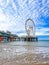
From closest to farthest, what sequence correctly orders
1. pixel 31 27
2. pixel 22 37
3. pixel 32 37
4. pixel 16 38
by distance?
pixel 31 27
pixel 32 37
pixel 22 37
pixel 16 38

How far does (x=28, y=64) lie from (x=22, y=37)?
210 feet

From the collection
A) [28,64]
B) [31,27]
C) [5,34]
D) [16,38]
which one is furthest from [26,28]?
[28,64]

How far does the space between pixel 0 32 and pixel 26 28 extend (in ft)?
33.9

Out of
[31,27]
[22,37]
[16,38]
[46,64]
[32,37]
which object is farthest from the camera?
[16,38]

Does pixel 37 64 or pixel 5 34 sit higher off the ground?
pixel 5 34

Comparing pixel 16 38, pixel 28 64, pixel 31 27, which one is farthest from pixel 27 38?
pixel 28 64

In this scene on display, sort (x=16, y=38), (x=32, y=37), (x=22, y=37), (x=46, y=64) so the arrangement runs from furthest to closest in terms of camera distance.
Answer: (x=16, y=38) < (x=22, y=37) < (x=32, y=37) < (x=46, y=64)

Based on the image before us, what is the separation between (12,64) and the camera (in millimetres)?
3906

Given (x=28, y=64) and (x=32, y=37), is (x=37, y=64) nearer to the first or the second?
(x=28, y=64)

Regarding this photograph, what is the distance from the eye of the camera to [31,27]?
59250 mm

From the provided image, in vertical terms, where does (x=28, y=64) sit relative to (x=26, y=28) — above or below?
below

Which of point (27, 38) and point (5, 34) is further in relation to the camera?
point (5, 34)

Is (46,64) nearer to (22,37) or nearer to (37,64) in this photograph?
(37,64)

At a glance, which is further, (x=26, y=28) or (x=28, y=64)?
(x=26, y=28)
